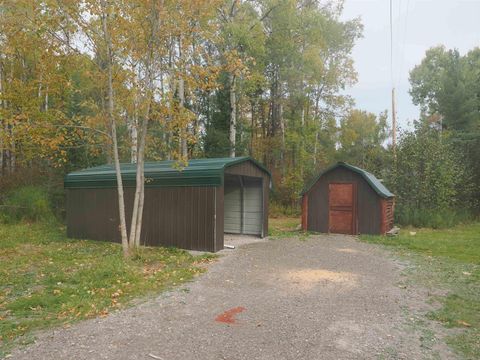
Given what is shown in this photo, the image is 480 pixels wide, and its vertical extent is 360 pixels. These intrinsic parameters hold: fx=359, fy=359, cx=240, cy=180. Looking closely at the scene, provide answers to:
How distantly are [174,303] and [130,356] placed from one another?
1860mm

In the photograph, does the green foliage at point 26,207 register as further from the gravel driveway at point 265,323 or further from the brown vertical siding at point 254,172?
the gravel driveway at point 265,323

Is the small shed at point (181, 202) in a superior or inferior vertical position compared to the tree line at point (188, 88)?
inferior

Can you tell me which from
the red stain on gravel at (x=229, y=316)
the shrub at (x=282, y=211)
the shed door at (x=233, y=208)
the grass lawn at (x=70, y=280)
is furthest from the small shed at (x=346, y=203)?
the red stain on gravel at (x=229, y=316)

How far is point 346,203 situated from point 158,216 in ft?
24.6

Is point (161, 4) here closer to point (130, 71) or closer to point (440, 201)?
point (130, 71)

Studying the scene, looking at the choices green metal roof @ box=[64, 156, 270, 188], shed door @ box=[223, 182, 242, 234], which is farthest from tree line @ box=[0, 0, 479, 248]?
shed door @ box=[223, 182, 242, 234]

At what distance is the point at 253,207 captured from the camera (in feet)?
46.6

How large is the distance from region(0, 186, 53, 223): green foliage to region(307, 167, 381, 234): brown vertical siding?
37.8 ft

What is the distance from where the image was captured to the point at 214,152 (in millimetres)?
21922

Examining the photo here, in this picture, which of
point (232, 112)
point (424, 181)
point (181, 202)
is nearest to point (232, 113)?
point (232, 112)

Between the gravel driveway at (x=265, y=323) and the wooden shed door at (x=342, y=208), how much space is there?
6.43 m

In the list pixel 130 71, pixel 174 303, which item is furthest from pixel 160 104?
pixel 174 303

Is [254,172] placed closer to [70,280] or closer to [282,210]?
[70,280]

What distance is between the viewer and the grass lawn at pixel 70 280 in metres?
5.20
